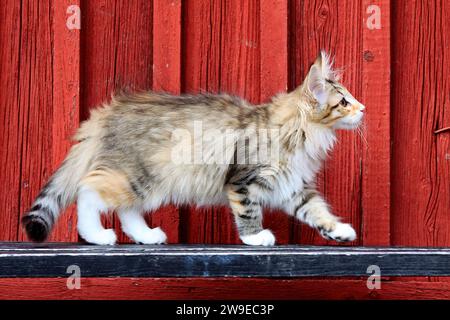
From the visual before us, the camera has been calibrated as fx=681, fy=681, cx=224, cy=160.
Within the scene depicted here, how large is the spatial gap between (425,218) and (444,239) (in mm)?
159

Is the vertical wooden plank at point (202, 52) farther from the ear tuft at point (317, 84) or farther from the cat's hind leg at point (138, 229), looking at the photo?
the ear tuft at point (317, 84)

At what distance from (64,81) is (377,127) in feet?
5.73

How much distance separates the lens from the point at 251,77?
153 inches

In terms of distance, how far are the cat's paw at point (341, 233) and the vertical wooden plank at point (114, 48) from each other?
1172mm

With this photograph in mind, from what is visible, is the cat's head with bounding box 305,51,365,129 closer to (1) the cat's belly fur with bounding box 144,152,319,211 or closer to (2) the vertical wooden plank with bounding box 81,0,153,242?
(1) the cat's belly fur with bounding box 144,152,319,211

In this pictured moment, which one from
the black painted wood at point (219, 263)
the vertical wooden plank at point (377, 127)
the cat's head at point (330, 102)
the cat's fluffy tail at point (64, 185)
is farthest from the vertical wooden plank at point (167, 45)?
the black painted wood at point (219, 263)

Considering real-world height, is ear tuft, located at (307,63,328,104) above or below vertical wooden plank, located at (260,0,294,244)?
below

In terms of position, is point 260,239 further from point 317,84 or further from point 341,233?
point 317,84

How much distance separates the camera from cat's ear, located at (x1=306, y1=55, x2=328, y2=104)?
11.4ft

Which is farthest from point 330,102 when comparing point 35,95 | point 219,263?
point 35,95

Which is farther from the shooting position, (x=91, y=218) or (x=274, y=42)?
(x=274, y=42)

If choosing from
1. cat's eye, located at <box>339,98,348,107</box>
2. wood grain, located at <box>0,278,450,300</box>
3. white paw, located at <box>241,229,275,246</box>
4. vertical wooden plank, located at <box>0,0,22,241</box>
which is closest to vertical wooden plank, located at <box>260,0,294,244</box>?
cat's eye, located at <box>339,98,348,107</box>

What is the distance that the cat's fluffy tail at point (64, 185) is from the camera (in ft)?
11.3
